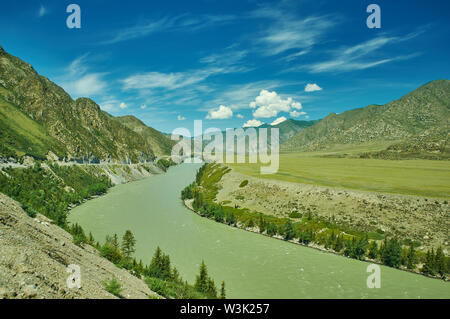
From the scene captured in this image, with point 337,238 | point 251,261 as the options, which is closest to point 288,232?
point 337,238

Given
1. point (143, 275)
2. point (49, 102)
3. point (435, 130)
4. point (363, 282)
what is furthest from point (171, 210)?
point (435, 130)

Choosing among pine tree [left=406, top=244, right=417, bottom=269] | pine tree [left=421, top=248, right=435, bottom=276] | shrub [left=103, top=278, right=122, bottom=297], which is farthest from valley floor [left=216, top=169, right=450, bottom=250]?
shrub [left=103, top=278, right=122, bottom=297]

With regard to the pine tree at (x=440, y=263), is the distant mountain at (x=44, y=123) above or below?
above

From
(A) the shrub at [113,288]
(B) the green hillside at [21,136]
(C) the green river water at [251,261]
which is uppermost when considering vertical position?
(B) the green hillside at [21,136]

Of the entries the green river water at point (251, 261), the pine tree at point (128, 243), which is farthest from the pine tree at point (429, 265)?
the pine tree at point (128, 243)

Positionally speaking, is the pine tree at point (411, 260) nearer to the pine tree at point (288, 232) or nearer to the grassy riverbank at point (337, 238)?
the grassy riverbank at point (337, 238)

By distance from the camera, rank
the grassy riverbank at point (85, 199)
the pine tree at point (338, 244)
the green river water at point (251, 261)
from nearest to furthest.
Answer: the grassy riverbank at point (85, 199) → the green river water at point (251, 261) → the pine tree at point (338, 244)
